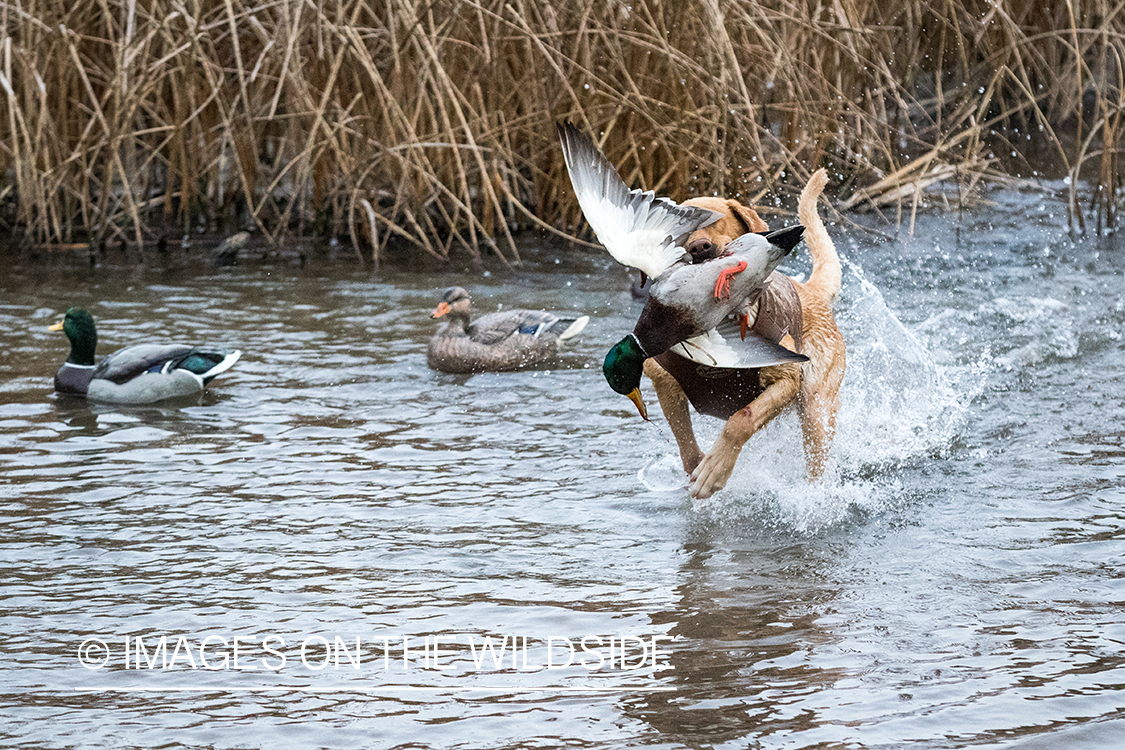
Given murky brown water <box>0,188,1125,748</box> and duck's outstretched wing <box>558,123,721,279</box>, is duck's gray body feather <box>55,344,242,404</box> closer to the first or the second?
murky brown water <box>0,188,1125,748</box>

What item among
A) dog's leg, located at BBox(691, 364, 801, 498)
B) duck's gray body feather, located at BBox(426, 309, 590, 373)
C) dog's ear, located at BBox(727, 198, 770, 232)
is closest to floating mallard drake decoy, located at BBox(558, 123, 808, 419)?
dog's ear, located at BBox(727, 198, 770, 232)

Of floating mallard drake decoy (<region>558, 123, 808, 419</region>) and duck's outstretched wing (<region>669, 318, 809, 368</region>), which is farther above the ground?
floating mallard drake decoy (<region>558, 123, 808, 419</region>)

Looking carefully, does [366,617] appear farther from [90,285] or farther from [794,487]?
[90,285]

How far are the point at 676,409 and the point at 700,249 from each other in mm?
948

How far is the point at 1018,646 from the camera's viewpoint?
3748 millimetres

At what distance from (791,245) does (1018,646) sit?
54.8 inches

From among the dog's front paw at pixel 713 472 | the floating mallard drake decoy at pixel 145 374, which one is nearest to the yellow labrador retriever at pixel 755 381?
the dog's front paw at pixel 713 472

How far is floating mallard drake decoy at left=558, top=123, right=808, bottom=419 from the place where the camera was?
13.6 feet

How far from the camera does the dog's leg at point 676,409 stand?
5.01 m

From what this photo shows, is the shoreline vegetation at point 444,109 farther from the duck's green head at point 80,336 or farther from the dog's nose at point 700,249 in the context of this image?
the dog's nose at point 700,249

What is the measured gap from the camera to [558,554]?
464cm

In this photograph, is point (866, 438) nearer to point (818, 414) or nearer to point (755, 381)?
point (818, 414)

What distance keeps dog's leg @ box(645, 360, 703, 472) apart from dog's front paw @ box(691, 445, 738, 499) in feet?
1.08

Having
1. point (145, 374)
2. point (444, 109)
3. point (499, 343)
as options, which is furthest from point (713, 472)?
point (444, 109)
